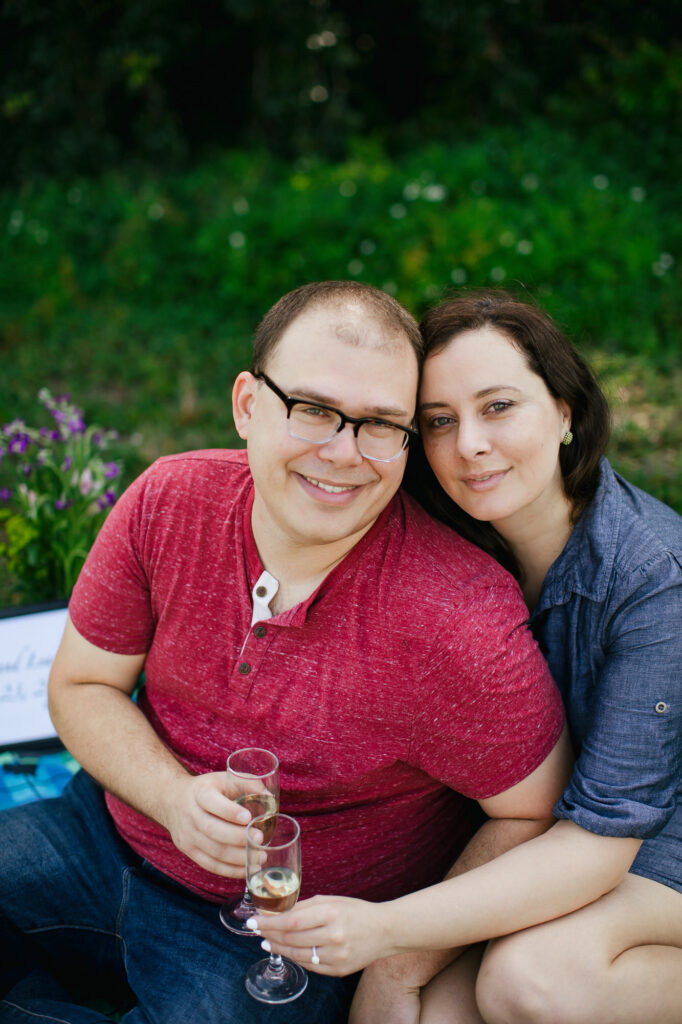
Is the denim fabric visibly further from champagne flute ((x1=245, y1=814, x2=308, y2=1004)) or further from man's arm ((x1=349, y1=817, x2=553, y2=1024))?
champagne flute ((x1=245, y1=814, x2=308, y2=1004))

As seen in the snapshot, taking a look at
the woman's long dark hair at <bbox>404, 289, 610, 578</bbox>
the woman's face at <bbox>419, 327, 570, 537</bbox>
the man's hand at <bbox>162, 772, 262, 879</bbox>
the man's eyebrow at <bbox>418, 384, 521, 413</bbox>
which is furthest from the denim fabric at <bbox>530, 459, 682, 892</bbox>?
the man's hand at <bbox>162, 772, 262, 879</bbox>

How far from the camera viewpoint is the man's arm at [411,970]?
230 centimetres

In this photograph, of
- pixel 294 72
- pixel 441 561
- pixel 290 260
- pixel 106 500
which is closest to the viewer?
pixel 441 561

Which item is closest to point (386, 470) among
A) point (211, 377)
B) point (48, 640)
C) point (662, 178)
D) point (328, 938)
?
point (328, 938)

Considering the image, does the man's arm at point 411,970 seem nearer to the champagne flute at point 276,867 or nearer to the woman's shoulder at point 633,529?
the champagne flute at point 276,867

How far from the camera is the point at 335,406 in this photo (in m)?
2.26

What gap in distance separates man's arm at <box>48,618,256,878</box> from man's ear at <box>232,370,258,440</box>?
76 centimetres

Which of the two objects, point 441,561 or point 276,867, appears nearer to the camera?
point 276,867

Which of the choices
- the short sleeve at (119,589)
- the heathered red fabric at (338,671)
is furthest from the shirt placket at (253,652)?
the short sleeve at (119,589)

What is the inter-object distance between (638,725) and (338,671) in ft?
2.50

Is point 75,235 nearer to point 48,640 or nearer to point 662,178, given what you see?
point 662,178

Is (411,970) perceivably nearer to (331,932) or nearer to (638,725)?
(331,932)

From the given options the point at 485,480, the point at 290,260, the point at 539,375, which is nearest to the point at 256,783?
the point at 485,480

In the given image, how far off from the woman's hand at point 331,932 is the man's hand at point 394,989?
1.00 ft
